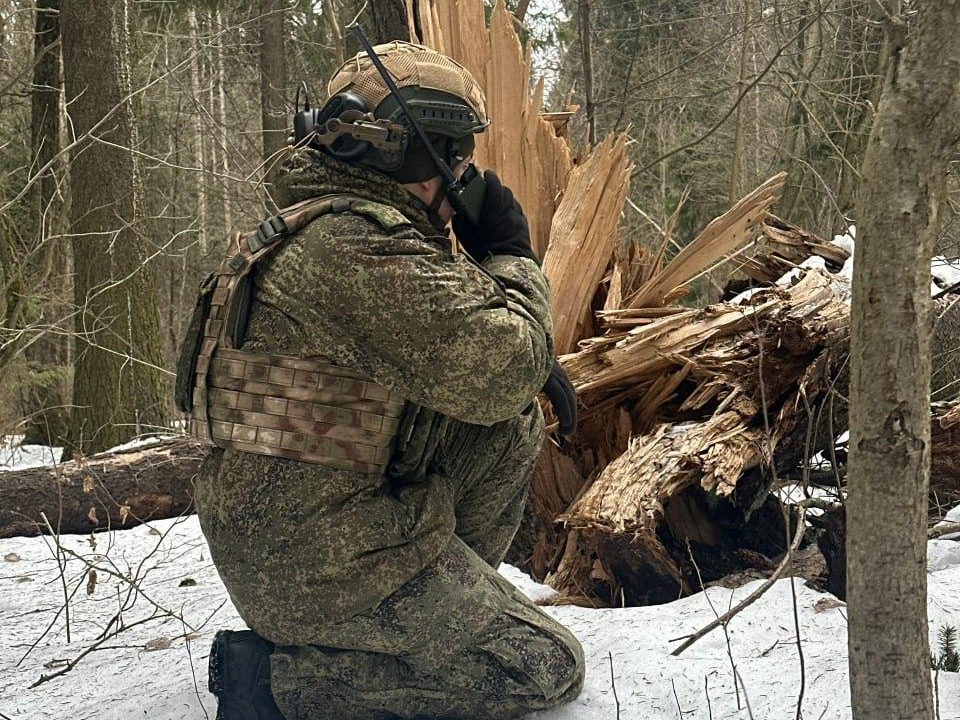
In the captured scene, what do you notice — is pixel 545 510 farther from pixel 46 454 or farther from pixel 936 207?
pixel 46 454

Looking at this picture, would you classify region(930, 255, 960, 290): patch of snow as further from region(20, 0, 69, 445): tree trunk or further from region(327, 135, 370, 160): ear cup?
region(20, 0, 69, 445): tree trunk

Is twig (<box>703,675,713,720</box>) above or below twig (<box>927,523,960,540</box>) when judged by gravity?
below

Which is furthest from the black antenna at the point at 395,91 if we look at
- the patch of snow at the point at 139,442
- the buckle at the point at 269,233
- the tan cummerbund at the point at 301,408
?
the patch of snow at the point at 139,442

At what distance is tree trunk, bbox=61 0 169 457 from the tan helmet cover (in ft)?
15.5

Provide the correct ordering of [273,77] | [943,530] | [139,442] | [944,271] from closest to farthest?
[943,530] < [944,271] < [139,442] < [273,77]

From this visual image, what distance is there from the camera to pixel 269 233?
2.35 metres

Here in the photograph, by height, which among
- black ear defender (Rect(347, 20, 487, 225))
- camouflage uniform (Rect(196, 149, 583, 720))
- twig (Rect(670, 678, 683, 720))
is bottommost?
twig (Rect(670, 678, 683, 720))

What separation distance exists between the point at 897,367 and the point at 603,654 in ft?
5.08

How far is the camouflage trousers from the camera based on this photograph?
96.3 inches

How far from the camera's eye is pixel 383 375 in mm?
2318

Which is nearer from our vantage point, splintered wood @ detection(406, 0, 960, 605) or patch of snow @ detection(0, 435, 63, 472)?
splintered wood @ detection(406, 0, 960, 605)

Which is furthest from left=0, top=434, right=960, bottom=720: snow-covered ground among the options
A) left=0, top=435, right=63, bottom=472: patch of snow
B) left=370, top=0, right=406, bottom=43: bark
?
left=0, top=435, right=63, bottom=472: patch of snow

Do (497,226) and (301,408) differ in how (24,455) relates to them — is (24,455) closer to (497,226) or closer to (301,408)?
(301,408)

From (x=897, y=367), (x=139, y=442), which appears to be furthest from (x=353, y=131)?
(x=139, y=442)
